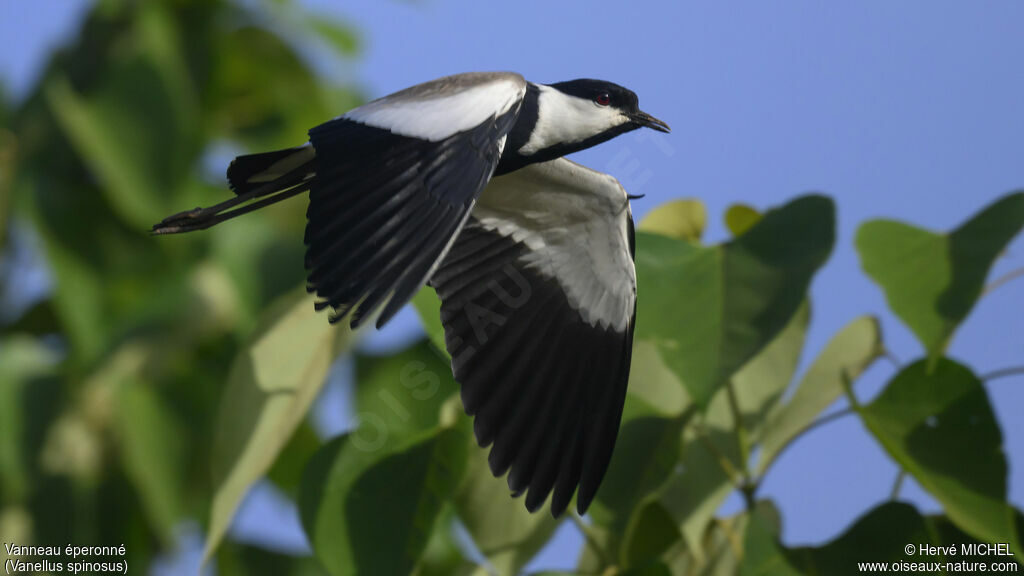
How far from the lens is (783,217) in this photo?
1.35m

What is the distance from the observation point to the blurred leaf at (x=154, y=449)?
8.60 ft

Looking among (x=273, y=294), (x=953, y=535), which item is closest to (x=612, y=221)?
(x=953, y=535)

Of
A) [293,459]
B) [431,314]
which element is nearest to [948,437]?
[431,314]

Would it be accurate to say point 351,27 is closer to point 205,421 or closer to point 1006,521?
point 205,421

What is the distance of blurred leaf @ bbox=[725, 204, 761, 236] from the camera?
161 cm

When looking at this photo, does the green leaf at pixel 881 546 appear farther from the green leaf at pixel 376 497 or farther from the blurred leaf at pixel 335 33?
the blurred leaf at pixel 335 33

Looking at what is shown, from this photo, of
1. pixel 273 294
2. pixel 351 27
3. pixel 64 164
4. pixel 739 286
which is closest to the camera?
pixel 739 286

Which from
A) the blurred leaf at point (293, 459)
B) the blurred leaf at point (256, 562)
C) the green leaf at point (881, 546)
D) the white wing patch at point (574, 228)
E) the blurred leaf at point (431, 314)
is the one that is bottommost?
the blurred leaf at point (256, 562)

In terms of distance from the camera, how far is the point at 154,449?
2.69 m

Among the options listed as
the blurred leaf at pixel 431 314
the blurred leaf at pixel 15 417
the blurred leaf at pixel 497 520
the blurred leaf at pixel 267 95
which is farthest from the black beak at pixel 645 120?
the blurred leaf at pixel 267 95

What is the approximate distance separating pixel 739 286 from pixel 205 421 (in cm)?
217

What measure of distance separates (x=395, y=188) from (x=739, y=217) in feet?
2.57

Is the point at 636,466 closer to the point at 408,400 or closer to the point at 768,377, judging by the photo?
the point at 768,377

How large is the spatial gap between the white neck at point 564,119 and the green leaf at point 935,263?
402 mm
